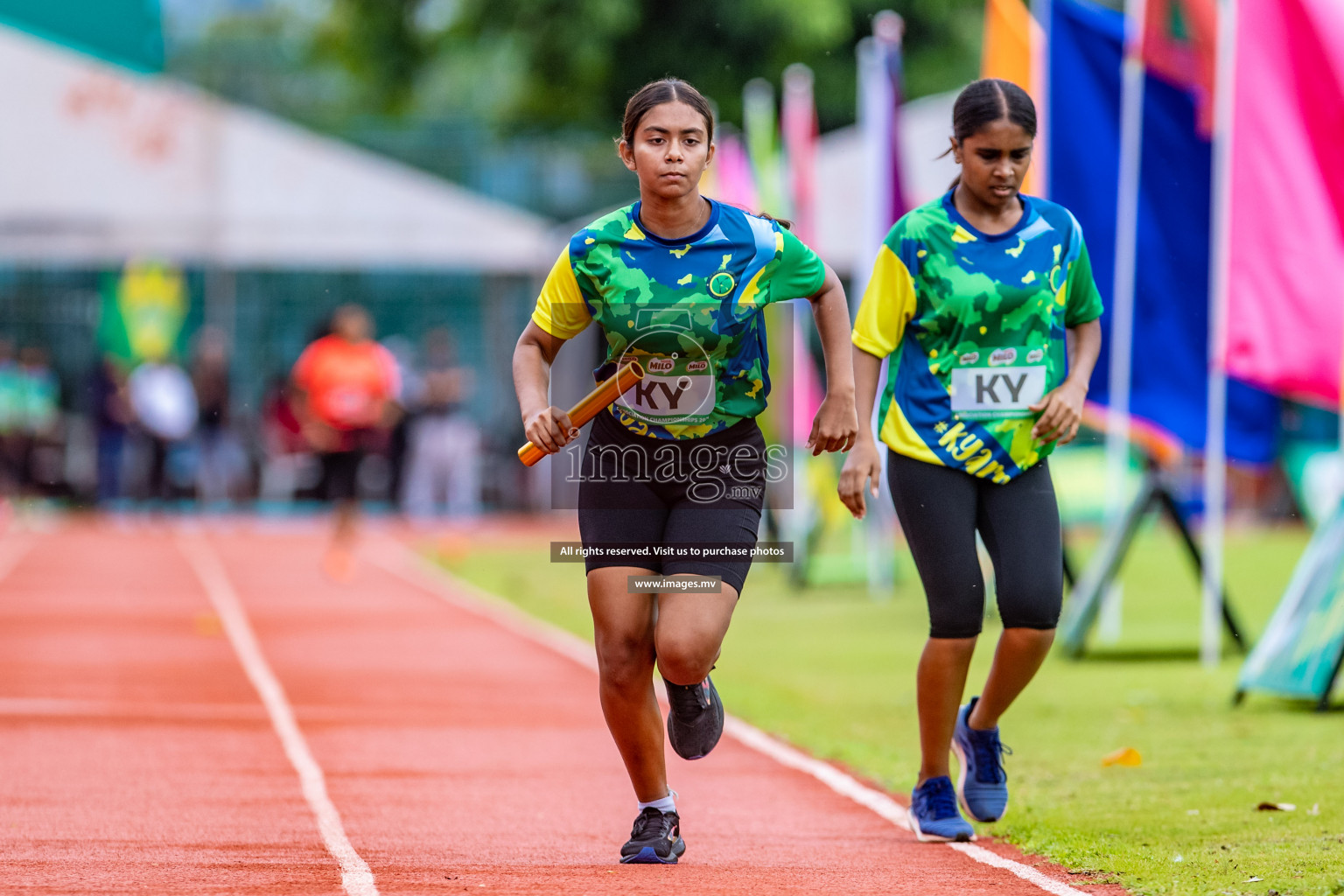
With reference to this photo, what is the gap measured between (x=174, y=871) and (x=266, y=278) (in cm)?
2418

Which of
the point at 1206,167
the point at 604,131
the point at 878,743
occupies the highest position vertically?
the point at 604,131

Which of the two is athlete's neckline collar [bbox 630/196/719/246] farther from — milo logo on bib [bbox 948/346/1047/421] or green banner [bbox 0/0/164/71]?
green banner [bbox 0/0/164/71]

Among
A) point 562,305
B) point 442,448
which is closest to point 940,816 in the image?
point 562,305

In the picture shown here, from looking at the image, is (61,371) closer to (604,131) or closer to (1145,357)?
(604,131)

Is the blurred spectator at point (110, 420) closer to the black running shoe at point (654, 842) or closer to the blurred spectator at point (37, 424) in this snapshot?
the blurred spectator at point (37, 424)

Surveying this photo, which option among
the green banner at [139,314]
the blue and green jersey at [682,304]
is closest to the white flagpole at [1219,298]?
the blue and green jersey at [682,304]

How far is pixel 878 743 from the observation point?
8812 mm

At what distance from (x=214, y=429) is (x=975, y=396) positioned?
2233cm

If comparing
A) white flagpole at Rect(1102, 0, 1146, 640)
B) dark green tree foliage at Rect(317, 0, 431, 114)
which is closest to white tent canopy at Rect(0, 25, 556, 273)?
dark green tree foliage at Rect(317, 0, 431, 114)

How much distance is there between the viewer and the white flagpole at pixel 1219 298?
33.9ft

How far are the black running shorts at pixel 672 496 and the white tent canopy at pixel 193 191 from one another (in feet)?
72.0

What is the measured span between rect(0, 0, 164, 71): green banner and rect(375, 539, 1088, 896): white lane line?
4275mm

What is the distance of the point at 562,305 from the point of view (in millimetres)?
5531

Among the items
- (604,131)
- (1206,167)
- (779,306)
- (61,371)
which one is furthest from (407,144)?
(1206,167)
